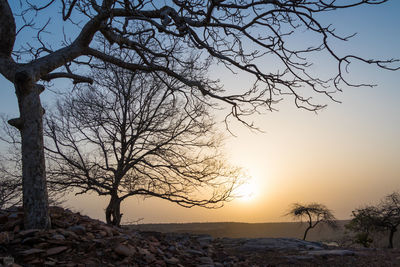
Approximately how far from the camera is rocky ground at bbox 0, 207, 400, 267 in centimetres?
436

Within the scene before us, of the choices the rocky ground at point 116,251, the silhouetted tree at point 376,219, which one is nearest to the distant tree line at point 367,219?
the silhouetted tree at point 376,219

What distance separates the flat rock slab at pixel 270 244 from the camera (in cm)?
804

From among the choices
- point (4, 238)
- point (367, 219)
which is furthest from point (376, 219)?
point (4, 238)

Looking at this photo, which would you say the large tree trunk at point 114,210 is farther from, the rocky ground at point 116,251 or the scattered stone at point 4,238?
Result: the scattered stone at point 4,238

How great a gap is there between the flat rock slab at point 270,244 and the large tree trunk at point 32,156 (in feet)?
16.0

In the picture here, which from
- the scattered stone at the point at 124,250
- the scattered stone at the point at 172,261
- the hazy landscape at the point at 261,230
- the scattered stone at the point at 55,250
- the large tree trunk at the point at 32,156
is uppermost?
the large tree trunk at the point at 32,156

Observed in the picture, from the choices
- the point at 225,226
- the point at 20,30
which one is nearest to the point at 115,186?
the point at 20,30

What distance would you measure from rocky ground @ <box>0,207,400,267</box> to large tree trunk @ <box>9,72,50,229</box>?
0.94 ft

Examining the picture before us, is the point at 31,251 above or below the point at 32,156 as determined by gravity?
below

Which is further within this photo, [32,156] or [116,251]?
[32,156]

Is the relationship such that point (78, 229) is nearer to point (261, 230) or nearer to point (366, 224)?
point (366, 224)

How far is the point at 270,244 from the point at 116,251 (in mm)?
4858

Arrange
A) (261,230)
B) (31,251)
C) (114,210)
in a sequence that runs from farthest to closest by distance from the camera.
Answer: (261,230) < (114,210) < (31,251)

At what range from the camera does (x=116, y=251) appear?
188 inches
